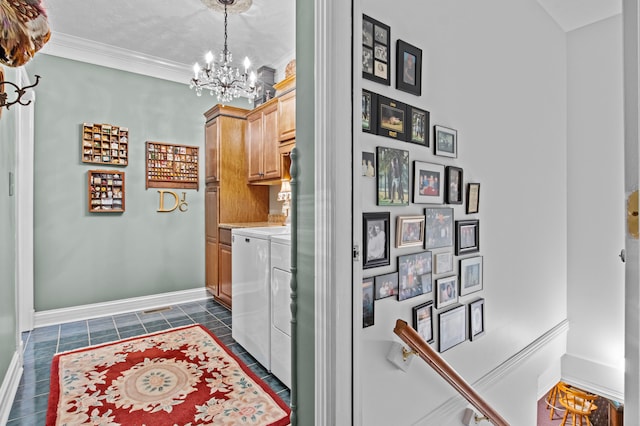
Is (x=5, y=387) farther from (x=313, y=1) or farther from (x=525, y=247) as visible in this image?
(x=525, y=247)

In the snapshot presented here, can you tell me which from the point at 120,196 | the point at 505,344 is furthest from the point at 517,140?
the point at 120,196

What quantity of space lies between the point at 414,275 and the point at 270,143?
2492 millimetres

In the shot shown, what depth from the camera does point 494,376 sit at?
2.10m

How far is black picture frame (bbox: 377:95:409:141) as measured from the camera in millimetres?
1425

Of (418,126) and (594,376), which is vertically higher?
→ (418,126)

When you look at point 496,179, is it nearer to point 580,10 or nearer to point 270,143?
point 580,10

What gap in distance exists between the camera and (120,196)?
3799mm

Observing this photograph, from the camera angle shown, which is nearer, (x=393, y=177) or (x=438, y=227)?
(x=393, y=177)

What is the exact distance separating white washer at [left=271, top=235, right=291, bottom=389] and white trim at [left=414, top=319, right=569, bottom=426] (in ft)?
3.00

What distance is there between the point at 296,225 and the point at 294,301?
1.01ft

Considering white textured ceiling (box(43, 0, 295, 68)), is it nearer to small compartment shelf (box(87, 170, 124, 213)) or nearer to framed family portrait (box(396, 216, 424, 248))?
small compartment shelf (box(87, 170, 124, 213))

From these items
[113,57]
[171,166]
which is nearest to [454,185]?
[171,166]

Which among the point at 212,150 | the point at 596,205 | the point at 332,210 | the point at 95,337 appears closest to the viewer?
the point at 332,210

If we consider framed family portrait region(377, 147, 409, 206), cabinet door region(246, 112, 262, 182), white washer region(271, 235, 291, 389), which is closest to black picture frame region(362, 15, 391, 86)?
framed family portrait region(377, 147, 409, 206)
